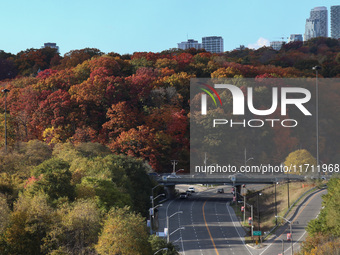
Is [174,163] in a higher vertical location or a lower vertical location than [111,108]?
lower

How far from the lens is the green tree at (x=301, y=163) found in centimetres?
10512

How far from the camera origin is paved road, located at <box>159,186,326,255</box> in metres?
71.4

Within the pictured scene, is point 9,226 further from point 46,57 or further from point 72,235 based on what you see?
point 46,57

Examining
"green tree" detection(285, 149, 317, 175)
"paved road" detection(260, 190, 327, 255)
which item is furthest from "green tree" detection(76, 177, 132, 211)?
"green tree" detection(285, 149, 317, 175)

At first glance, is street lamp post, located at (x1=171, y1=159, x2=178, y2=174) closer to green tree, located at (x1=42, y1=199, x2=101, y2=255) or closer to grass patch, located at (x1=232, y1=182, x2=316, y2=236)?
grass patch, located at (x1=232, y1=182, x2=316, y2=236)

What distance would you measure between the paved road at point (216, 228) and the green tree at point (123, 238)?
550 inches

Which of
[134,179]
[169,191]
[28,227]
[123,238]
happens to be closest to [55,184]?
[28,227]

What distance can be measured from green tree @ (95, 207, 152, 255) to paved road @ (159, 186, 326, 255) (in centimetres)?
1396

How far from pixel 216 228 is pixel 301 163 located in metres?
26.7

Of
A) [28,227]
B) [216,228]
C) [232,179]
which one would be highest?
[28,227]

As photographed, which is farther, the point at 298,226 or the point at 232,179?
the point at 232,179

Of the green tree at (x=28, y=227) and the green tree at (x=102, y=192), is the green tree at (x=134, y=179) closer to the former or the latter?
the green tree at (x=102, y=192)

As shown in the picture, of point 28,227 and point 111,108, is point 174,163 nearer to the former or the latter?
point 111,108

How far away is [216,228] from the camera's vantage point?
8500 centimetres
